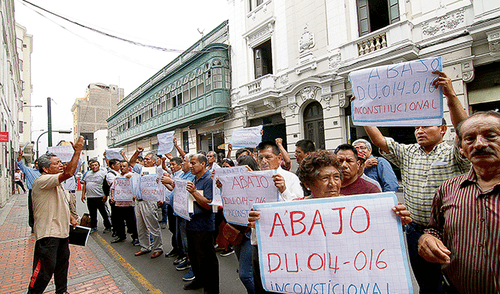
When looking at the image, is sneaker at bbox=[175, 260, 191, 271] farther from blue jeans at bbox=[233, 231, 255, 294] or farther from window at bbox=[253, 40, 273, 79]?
window at bbox=[253, 40, 273, 79]

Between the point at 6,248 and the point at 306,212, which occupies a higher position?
the point at 306,212

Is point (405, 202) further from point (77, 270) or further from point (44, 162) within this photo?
point (77, 270)

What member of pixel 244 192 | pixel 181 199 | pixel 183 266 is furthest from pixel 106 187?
pixel 244 192

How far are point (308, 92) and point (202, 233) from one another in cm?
1023

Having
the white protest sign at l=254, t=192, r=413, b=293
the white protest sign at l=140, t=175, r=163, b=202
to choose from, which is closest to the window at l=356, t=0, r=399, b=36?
the white protest sign at l=140, t=175, r=163, b=202

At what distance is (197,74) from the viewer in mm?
18172

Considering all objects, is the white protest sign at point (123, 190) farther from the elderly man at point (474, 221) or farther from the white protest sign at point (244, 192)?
the elderly man at point (474, 221)

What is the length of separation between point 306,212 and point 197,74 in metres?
17.5

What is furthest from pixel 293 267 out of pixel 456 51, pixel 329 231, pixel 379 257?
pixel 456 51

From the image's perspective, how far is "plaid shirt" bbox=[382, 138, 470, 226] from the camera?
2359mm

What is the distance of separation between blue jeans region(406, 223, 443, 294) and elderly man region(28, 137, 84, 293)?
3.68m

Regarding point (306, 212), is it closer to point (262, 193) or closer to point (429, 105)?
point (262, 193)

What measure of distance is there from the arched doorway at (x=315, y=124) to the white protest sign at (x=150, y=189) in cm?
918

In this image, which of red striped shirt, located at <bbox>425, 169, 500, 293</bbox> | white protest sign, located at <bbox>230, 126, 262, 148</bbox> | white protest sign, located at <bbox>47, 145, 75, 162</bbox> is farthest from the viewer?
white protest sign, located at <bbox>230, 126, 262, 148</bbox>
